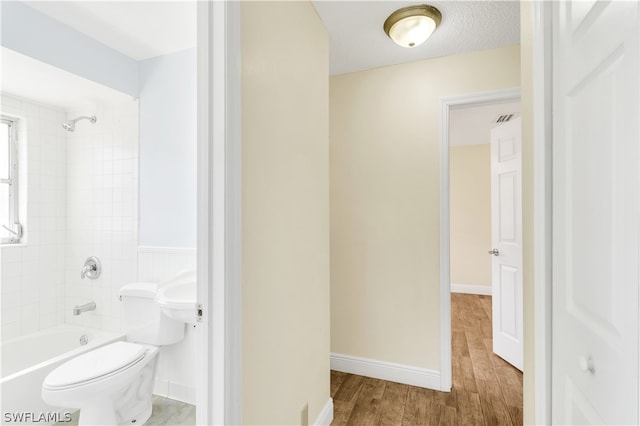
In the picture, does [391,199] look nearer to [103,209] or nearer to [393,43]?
[393,43]

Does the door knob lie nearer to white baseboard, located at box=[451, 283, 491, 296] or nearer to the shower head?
the shower head

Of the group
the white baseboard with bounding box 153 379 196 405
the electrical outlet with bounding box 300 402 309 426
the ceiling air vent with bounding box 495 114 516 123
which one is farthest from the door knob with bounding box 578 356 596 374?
the ceiling air vent with bounding box 495 114 516 123

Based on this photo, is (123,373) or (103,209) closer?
(123,373)

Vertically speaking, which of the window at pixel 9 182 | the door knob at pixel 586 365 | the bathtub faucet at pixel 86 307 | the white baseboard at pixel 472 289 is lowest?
the white baseboard at pixel 472 289

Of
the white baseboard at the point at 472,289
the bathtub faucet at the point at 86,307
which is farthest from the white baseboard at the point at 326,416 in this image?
the white baseboard at the point at 472,289

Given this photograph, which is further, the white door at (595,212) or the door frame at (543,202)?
the door frame at (543,202)

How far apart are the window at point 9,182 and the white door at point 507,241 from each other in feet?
13.3

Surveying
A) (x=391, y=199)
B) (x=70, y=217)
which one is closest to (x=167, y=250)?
(x=70, y=217)

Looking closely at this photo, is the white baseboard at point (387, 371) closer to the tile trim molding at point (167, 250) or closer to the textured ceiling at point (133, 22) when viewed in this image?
the tile trim molding at point (167, 250)

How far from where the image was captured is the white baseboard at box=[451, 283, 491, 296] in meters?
4.93

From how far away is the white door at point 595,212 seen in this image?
62cm

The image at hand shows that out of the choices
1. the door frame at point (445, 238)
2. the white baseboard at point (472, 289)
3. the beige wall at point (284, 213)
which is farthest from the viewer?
the white baseboard at point (472, 289)

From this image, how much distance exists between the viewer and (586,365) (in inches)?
30.3

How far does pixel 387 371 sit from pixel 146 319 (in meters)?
1.82
